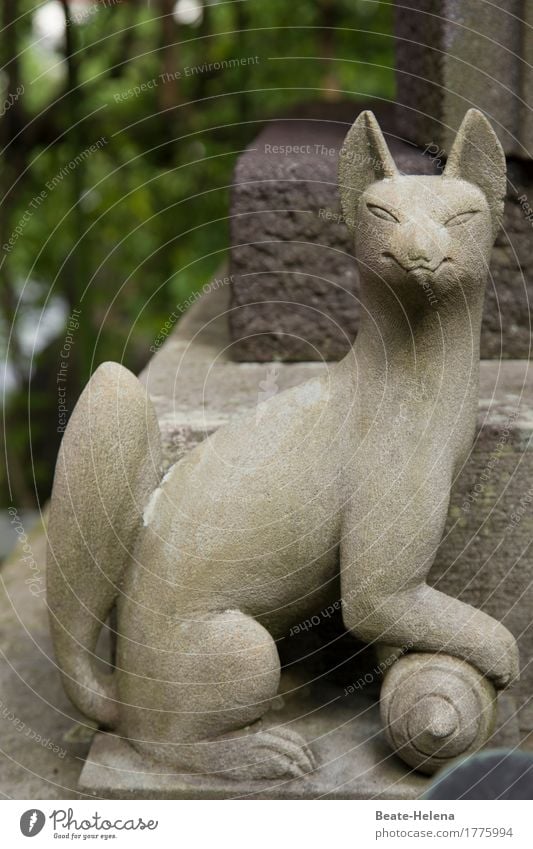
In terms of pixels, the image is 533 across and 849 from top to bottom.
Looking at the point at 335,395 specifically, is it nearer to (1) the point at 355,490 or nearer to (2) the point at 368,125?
(1) the point at 355,490

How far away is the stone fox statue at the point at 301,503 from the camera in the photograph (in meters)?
1.89

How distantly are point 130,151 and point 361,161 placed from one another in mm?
3466

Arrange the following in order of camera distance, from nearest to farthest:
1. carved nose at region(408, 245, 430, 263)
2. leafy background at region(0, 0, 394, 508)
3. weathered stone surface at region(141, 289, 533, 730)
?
carved nose at region(408, 245, 430, 263) → weathered stone surface at region(141, 289, 533, 730) → leafy background at region(0, 0, 394, 508)

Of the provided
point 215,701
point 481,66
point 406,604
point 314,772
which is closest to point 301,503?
point 406,604

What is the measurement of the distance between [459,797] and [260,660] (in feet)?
1.50

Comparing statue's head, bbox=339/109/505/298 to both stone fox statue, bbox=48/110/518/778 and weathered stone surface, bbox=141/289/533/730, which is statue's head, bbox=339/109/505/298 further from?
weathered stone surface, bbox=141/289/533/730

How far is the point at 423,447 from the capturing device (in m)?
1.93

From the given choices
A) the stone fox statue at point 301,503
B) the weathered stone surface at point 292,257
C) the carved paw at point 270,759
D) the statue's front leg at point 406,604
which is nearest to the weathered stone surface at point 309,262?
the weathered stone surface at point 292,257

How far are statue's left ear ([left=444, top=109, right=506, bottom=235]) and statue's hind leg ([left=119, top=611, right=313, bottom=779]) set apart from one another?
32.5 inches

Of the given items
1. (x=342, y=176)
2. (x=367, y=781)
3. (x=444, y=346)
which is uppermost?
(x=342, y=176)

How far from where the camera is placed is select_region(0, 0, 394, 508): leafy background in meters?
4.60

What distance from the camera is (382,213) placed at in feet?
6.07

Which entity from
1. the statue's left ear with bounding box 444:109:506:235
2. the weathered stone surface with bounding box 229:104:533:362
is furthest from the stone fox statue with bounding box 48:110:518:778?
the weathered stone surface with bounding box 229:104:533:362

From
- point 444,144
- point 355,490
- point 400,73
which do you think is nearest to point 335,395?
point 355,490
